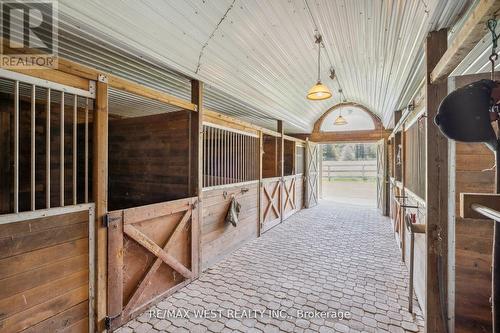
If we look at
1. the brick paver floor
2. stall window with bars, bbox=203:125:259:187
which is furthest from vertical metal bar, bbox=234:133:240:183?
the brick paver floor

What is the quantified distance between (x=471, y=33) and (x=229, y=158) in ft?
10.1

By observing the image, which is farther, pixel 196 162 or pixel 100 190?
pixel 196 162

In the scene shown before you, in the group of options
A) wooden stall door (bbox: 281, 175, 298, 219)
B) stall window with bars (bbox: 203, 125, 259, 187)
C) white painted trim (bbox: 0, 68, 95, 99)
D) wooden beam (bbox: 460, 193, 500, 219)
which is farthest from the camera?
wooden stall door (bbox: 281, 175, 298, 219)

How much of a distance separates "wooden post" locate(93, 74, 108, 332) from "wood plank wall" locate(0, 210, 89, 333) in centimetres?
8

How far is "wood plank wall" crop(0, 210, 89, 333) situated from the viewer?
4.66ft

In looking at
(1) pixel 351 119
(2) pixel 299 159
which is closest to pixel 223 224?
(2) pixel 299 159

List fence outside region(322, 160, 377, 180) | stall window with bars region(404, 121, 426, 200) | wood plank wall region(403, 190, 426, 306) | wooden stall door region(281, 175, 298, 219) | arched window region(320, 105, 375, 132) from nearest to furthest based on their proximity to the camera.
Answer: wood plank wall region(403, 190, 426, 306) < stall window with bars region(404, 121, 426, 200) < wooden stall door region(281, 175, 298, 219) < arched window region(320, 105, 375, 132) < fence outside region(322, 160, 377, 180)

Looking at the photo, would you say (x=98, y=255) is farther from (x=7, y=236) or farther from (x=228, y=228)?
(x=228, y=228)

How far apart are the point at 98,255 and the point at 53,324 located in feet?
1.51

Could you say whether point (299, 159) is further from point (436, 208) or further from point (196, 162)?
point (436, 208)

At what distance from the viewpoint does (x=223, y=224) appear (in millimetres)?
3443

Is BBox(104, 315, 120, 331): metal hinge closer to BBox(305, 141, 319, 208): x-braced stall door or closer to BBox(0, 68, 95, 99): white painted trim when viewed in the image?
BBox(0, 68, 95, 99): white painted trim

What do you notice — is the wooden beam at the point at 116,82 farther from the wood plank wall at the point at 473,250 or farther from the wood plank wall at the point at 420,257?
the wood plank wall at the point at 420,257
